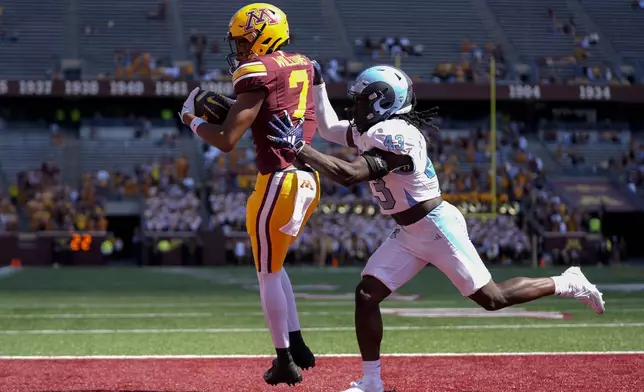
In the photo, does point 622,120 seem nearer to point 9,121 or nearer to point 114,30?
point 114,30

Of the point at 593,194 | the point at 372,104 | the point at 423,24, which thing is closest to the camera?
the point at 372,104

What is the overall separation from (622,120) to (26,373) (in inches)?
1224

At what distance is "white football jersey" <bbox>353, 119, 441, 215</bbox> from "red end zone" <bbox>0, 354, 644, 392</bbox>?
1.21 meters

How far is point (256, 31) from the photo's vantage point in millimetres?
5703

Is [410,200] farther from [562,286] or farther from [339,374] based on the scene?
[339,374]

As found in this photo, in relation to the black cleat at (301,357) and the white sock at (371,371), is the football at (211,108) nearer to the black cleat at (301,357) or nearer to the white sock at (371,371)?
the black cleat at (301,357)

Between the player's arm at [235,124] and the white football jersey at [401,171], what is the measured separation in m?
0.64

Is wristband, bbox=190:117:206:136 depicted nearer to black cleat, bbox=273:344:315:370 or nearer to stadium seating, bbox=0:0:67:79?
black cleat, bbox=273:344:315:370

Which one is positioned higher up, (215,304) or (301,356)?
(301,356)

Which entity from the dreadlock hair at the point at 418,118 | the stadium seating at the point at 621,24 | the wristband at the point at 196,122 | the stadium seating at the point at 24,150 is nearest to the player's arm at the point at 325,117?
the dreadlock hair at the point at 418,118

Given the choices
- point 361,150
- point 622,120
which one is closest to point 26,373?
point 361,150

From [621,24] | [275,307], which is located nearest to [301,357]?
[275,307]

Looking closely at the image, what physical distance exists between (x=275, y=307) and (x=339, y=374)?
1.13 m

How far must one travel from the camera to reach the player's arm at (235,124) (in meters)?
5.45
